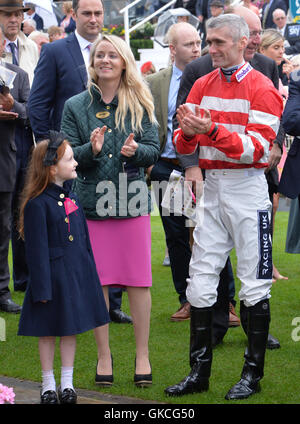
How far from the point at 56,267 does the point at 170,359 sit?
149 cm

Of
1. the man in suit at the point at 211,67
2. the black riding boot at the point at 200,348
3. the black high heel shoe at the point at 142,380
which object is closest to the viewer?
the black riding boot at the point at 200,348

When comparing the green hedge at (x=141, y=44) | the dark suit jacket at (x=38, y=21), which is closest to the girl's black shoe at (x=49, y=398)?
the dark suit jacket at (x=38, y=21)

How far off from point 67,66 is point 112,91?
1214mm

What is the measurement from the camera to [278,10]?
17.6 meters

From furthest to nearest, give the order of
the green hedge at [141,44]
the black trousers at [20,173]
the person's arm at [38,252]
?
the green hedge at [141,44] → the black trousers at [20,173] → the person's arm at [38,252]

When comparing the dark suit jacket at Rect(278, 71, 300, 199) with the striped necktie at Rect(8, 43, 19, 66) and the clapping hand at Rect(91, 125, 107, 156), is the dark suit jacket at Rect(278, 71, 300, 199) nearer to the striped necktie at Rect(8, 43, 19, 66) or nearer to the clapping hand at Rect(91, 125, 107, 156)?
the clapping hand at Rect(91, 125, 107, 156)

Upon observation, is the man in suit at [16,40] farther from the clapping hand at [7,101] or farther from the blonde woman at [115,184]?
the blonde woman at [115,184]

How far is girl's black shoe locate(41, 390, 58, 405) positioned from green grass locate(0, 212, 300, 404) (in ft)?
1.48

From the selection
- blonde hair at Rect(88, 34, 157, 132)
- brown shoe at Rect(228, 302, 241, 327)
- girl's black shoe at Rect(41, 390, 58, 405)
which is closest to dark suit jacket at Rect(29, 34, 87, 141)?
blonde hair at Rect(88, 34, 157, 132)

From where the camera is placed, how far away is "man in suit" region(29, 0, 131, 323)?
6.44m

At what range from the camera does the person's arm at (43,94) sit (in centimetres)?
646

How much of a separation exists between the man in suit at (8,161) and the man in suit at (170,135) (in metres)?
1.19
